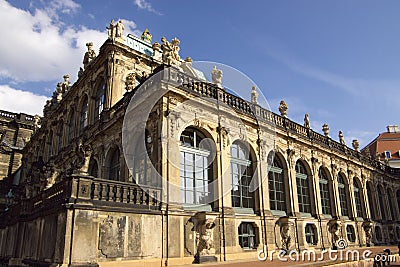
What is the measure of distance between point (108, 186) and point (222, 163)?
5.48 metres

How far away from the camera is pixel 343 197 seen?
23375 millimetres

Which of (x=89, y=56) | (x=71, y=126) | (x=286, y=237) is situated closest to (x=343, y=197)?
(x=286, y=237)

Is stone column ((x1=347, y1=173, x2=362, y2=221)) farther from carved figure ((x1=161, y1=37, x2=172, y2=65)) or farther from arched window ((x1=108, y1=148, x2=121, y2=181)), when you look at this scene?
carved figure ((x1=161, y1=37, x2=172, y2=65))

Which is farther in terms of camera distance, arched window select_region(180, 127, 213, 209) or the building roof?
the building roof

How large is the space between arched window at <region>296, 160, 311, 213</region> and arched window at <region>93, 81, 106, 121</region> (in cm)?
1262

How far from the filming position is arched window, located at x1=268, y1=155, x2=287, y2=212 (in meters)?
17.0

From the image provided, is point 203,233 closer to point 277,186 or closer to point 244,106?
point 277,186

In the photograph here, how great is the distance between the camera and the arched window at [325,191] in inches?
821

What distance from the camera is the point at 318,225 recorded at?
61.7 feet

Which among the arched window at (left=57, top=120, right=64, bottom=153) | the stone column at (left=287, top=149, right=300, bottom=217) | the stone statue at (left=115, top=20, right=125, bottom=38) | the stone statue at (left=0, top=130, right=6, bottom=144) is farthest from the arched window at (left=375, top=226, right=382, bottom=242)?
the stone statue at (left=0, top=130, right=6, bottom=144)

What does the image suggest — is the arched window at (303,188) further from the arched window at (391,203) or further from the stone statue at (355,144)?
the arched window at (391,203)

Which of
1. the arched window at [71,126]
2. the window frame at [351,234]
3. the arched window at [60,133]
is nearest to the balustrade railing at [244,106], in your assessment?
the window frame at [351,234]

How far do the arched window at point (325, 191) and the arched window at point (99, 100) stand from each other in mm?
14756

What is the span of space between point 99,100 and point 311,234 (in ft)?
49.8
